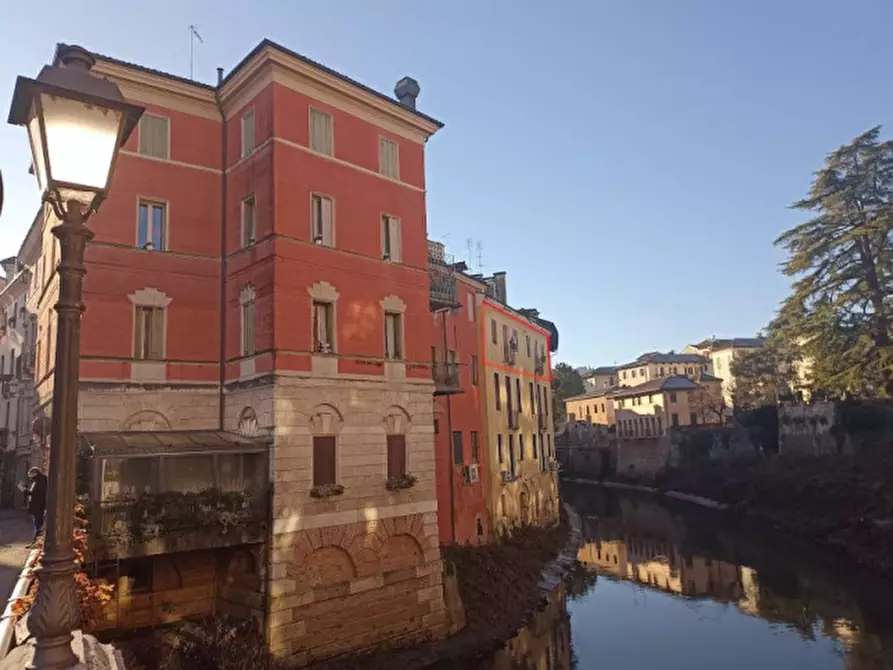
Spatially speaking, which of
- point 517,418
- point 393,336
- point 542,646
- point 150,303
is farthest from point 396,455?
point 517,418

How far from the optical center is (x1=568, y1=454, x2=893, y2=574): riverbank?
3409 centimetres

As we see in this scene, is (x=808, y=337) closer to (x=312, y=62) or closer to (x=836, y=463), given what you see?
(x=836, y=463)

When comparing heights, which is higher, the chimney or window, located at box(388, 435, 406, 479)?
the chimney

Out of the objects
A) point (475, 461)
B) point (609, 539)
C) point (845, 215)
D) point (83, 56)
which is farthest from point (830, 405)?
point (83, 56)

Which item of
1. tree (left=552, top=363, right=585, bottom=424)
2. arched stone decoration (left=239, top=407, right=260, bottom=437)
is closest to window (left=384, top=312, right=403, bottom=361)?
arched stone decoration (left=239, top=407, right=260, bottom=437)

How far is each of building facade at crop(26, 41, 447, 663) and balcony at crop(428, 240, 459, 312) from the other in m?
5.50

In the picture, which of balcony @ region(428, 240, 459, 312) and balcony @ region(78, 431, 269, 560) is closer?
balcony @ region(78, 431, 269, 560)

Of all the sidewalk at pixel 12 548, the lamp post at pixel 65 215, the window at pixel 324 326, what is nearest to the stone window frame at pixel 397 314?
the window at pixel 324 326

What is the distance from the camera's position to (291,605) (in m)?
16.9

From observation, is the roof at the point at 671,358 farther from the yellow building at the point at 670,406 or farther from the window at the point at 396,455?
the window at the point at 396,455

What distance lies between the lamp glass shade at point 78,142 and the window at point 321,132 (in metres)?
15.6

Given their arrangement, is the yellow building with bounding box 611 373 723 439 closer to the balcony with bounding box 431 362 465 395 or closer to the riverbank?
the riverbank

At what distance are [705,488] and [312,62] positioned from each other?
50.4m

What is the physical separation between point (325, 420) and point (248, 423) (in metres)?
2.06
